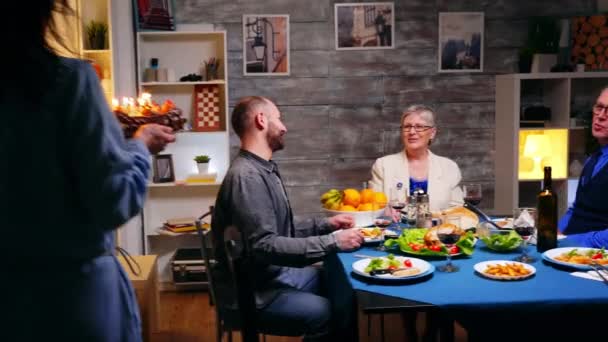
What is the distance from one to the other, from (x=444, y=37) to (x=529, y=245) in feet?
8.04

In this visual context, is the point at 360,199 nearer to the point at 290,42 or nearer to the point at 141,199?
the point at 141,199

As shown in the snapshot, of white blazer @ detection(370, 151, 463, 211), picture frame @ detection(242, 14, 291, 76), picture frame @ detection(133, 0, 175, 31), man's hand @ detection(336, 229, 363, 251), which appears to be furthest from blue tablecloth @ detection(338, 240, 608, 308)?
picture frame @ detection(133, 0, 175, 31)

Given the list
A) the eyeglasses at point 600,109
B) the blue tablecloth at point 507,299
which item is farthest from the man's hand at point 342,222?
the eyeglasses at point 600,109

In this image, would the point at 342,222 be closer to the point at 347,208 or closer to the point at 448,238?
the point at 347,208

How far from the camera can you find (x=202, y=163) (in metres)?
4.37

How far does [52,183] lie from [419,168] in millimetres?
2752

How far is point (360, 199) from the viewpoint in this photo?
112 inches

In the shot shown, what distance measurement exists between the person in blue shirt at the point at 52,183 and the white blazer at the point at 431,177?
8.27 ft

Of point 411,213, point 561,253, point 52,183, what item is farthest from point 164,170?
point 52,183

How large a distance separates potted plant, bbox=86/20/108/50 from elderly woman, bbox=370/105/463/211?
197cm

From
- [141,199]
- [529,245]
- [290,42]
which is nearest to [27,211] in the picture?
[141,199]

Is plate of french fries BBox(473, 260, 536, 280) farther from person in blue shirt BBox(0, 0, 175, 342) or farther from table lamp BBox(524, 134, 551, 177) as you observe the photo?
table lamp BBox(524, 134, 551, 177)

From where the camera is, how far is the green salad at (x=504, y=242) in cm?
228

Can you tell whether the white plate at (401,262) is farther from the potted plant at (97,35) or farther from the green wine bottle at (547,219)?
the potted plant at (97,35)
